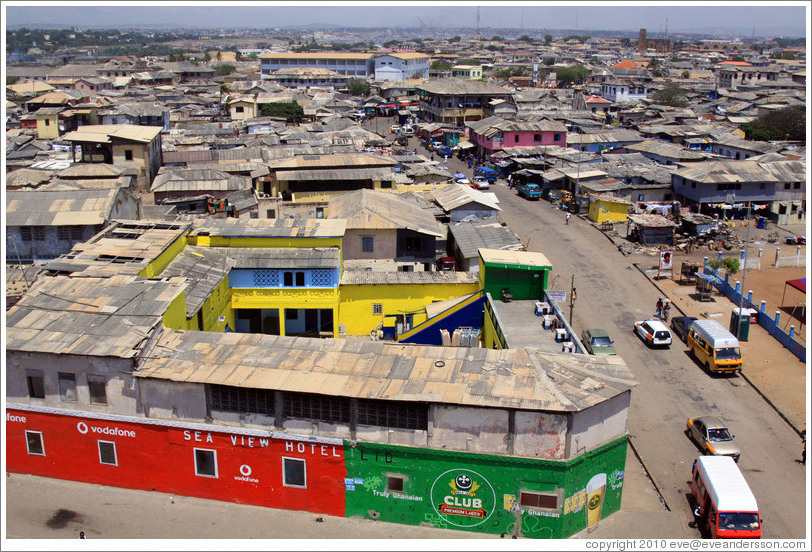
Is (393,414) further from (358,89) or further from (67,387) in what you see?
(358,89)

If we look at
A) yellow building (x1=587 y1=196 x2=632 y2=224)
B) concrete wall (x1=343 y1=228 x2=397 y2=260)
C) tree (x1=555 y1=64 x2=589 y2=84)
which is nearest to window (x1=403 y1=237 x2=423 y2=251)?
concrete wall (x1=343 y1=228 x2=397 y2=260)

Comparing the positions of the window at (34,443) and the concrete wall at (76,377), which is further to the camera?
the window at (34,443)

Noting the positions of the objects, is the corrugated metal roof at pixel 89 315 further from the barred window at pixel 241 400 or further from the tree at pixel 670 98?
the tree at pixel 670 98

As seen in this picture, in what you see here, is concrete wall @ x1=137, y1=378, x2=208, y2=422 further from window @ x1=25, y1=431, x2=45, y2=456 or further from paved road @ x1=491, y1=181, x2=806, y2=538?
paved road @ x1=491, y1=181, x2=806, y2=538

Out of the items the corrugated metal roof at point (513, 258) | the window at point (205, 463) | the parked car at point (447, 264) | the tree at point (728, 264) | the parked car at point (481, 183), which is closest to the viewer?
the window at point (205, 463)

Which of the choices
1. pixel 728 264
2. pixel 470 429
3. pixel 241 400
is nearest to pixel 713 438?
pixel 470 429

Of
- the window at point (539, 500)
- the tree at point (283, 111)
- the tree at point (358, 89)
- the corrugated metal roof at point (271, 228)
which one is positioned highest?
the tree at point (358, 89)

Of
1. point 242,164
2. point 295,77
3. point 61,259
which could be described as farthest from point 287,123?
point 61,259

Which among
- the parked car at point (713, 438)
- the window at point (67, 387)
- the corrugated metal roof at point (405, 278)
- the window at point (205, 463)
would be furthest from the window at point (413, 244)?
the window at point (67, 387)
